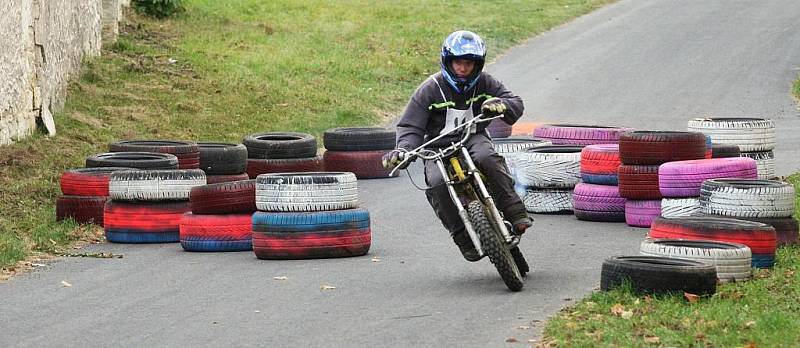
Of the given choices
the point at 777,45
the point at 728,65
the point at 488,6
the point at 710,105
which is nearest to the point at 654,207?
the point at 710,105

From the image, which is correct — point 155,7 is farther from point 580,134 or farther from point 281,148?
point 580,134

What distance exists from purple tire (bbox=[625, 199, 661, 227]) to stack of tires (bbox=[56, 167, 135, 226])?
5045mm

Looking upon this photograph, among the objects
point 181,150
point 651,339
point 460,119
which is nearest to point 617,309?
point 651,339

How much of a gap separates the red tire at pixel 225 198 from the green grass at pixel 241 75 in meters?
1.48

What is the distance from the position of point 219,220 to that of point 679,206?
13.3 ft

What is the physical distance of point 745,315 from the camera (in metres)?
7.65

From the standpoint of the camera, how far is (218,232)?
11.4 metres

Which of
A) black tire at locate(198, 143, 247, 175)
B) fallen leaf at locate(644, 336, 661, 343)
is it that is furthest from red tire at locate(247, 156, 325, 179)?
fallen leaf at locate(644, 336, 661, 343)

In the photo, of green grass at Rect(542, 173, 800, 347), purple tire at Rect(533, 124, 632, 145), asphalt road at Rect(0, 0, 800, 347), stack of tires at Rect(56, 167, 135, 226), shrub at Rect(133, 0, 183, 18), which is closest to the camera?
green grass at Rect(542, 173, 800, 347)

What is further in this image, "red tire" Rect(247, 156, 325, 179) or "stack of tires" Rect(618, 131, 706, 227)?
"red tire" Rect(247, 156, 325, 179)

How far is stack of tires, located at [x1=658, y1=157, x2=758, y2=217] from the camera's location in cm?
1155

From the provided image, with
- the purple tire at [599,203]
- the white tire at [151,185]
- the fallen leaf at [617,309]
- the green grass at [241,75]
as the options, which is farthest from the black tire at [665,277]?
the green grass at [241,75]

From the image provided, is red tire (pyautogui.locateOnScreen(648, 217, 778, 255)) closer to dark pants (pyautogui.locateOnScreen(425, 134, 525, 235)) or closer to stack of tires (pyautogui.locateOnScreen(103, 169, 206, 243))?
dark pants (pyautogui.locateOnScreen(425, 134, 525, 235))

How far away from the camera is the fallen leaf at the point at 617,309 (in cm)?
786
